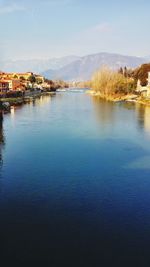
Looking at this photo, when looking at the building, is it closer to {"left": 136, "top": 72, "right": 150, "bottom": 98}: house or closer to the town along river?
{"left": 136, "top": 72, "right": 150, "bottom": 98}: house

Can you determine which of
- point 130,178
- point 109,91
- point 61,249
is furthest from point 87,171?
point 109,91

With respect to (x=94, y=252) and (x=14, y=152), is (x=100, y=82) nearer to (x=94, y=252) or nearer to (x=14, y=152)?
(x=14, y=152)

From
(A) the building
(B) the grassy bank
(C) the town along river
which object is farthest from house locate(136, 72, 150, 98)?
(C) the town along river

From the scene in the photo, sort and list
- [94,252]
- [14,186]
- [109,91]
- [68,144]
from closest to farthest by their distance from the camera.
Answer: [94,252], [14,186], [68,144], [109,91]

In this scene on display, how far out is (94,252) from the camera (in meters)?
7.71

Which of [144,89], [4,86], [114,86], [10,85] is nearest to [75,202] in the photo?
[144,89]

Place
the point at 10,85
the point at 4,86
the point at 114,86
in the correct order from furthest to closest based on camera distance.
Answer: the point at 10,85 < the point at 4,86 < the point at 114,86

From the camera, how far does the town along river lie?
7.69 meters

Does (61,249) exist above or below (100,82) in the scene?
below

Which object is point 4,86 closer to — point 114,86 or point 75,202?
point 114,86

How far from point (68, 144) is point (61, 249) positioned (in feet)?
36.2

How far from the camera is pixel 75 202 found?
10336 mm

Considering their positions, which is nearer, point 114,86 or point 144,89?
point 144,89

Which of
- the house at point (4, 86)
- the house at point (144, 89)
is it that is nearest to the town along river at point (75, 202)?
the house at point (144, 89)
